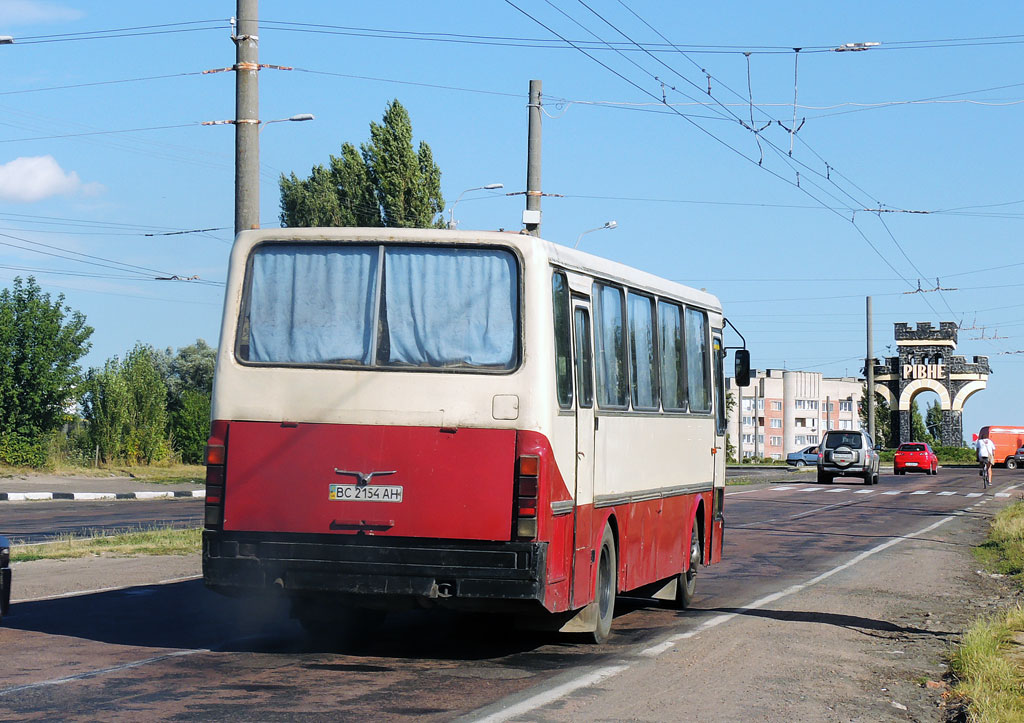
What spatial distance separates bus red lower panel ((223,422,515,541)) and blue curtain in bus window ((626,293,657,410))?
8.46 ft

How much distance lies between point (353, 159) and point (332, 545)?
155 ft

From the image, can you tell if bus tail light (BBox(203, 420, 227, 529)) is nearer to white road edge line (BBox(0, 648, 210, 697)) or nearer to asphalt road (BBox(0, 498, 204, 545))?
white road edge line (BBox(0, 648, 210, 697))

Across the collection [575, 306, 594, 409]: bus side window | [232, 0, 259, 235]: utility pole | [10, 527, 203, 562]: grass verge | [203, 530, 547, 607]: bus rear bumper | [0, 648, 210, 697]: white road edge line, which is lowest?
[0, 648, 210, 697]: white road edge line

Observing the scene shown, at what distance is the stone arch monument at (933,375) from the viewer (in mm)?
96188

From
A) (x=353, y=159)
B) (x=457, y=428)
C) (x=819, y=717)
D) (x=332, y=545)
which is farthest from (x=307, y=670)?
(x=353, y=159)

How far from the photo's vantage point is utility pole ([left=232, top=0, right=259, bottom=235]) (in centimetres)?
1636

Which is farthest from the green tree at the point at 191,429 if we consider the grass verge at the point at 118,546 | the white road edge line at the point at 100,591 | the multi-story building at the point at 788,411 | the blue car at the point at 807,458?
the multi-story building at the point at 788,411

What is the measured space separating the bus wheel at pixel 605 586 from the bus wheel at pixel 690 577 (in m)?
2.69

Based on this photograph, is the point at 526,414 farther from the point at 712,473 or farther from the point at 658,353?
the point at 712,473

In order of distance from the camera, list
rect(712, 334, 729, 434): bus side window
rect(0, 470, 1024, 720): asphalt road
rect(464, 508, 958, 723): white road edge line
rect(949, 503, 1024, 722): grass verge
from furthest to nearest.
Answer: rect(712, 334, 729, 434): bus side window < rect(949, 503, 1024, 722): grass verge < rect(0, 470, 1024, 720): asphalt road < rect(464, 508, 958, 723): white road edge line

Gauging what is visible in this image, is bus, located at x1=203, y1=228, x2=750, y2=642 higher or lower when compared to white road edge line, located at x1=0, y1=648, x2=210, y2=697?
higher

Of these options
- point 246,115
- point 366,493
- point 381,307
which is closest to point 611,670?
point 366,493

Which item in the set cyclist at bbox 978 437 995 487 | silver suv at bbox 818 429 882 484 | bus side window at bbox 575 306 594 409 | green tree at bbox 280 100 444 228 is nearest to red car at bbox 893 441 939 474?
silver suv at bbox 818 429 882 484

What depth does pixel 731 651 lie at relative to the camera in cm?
1024
